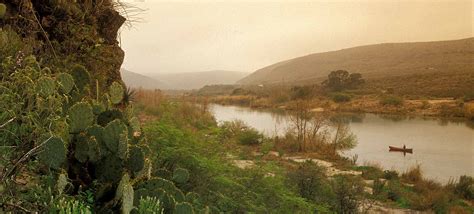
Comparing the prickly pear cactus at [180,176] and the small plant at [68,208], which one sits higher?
the small plant at [68,208]

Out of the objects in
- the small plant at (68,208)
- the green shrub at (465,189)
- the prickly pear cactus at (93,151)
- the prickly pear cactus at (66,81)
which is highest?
the prickly pear cactus at (66,81)

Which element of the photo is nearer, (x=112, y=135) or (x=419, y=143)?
(x=112, y=135)

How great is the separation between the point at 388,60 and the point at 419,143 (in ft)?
319

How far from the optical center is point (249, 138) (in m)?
18.4

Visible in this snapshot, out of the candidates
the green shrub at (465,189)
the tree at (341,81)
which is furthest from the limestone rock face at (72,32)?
the tree at (341,81)

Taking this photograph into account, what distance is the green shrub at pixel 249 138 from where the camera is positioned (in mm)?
18078

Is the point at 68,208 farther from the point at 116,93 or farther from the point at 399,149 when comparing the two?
the point at 399,149

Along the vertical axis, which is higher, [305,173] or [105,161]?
[105,161]

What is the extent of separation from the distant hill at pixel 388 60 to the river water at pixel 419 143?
1938 inches

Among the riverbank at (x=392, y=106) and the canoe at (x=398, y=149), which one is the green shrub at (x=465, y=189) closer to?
the canoe at (x=398, y=149)

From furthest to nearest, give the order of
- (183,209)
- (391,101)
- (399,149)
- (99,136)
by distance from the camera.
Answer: (391,101) → (399,149) → (99,136) → (183,209)

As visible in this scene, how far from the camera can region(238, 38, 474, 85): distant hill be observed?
3472 inches

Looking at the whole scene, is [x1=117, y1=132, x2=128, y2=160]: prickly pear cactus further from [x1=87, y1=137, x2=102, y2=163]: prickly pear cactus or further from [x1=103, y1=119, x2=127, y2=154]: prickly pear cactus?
[x1=87, y1=137, x2=102, y2=163]: prickly pear cactus

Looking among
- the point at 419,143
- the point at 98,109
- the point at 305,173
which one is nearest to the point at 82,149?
the point at 98,109
